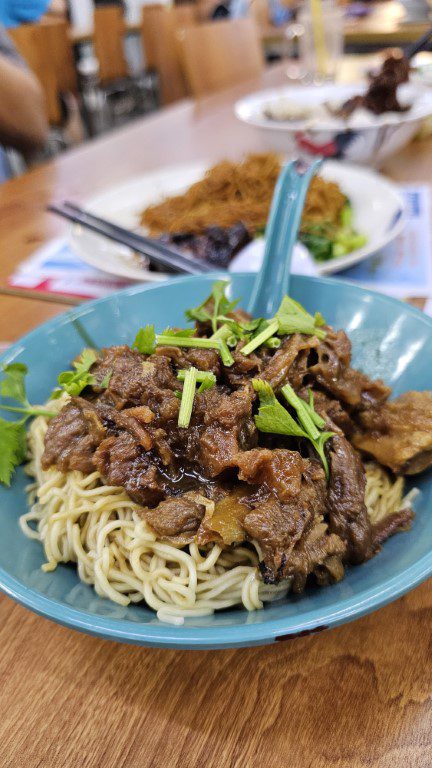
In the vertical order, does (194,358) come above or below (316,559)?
above

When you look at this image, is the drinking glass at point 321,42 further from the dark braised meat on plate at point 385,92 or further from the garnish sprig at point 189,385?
the garnish sprig at point 189,385

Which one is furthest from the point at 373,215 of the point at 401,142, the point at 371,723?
the point at 371,723

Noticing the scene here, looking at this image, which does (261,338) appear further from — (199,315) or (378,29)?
(378,29)

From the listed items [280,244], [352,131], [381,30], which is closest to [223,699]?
[280,244]

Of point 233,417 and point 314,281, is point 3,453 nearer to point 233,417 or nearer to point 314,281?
point 233,417

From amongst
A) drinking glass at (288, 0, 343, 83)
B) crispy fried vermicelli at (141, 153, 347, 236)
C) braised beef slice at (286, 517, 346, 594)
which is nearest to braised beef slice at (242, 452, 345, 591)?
braised beef slice at (286, 517, 346, 594)

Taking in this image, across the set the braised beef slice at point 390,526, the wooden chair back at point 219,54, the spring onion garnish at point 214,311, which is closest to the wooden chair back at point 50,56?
the wooden chair back at point 219,54
